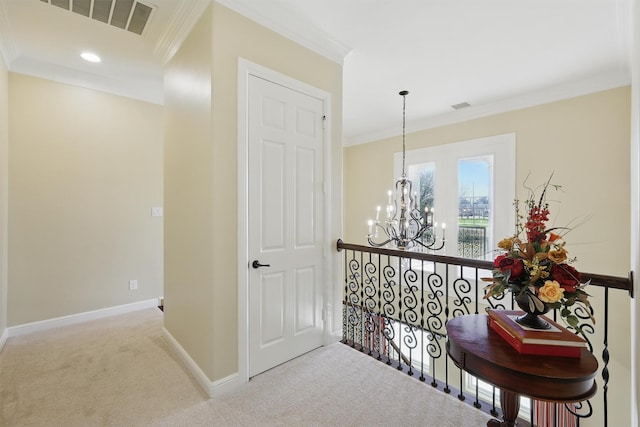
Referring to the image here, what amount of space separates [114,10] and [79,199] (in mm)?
2137

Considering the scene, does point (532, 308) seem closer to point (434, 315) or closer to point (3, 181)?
point (434, 315)

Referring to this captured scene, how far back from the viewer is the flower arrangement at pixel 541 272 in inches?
48.2

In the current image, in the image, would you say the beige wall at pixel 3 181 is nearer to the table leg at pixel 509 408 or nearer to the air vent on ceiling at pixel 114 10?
the air vent on ceiling at pixel 114 10

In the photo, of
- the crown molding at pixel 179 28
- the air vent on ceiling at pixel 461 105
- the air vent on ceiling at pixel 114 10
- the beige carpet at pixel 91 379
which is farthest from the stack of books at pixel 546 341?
the air vent on ceiling at pixel 461 105

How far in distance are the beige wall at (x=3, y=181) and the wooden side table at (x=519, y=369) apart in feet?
13.1

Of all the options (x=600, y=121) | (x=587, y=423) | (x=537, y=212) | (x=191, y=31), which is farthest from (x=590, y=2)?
(x=587, y=423)

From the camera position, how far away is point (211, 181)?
1996 millimetres

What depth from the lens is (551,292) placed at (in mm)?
1205

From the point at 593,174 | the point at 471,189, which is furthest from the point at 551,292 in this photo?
the point at 471,189

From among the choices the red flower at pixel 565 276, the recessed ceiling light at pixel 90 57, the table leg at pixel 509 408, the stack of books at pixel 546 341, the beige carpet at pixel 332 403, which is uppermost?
the recessed ceiling light at pixel 90 57

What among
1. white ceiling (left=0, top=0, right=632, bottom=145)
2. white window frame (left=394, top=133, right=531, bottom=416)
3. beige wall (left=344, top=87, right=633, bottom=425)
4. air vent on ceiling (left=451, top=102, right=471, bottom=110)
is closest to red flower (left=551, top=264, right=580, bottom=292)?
white ceiling (left=0, top=0, right=632, bottom=145)

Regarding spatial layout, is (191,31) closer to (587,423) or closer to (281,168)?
(281,168)

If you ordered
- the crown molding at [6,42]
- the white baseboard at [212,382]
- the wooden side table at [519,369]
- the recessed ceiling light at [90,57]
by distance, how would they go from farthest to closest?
the recessed ceiling light at [90,57]
the crown molding at [6,42]
the white baseboard at [212,382]
the wooden side table at [519,369]

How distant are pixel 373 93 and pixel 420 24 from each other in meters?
1.41
